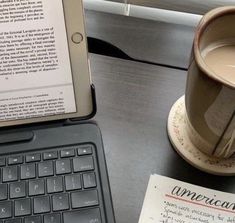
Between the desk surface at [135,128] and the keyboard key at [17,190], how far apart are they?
89 mm

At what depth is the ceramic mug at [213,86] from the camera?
0.38 meters

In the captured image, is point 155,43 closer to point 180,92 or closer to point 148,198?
point 180,92

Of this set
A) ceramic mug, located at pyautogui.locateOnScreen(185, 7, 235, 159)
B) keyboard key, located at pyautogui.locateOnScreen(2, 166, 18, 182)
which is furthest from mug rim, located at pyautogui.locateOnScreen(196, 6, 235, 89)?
keyboard key, located at pyautogui.locateOnScreen(2, 166, 18, 182)

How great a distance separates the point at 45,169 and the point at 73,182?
32 mm

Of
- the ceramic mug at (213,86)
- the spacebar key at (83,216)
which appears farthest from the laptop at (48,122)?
the ceramic mug at (213,86)

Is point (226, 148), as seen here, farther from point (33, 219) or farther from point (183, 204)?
point (33, 219)

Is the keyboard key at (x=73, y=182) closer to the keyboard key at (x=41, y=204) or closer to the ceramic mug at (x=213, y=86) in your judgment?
the keyboard key at (x=41, y=204)

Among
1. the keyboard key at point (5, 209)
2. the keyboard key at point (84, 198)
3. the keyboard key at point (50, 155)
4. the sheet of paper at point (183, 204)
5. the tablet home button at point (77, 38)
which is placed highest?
the tablet home button at point (77, 38)

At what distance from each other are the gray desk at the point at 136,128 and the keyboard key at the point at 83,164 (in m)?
0.03

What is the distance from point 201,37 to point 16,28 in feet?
0.55

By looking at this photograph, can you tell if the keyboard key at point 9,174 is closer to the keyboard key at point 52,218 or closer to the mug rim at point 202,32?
the keyboard key at point 52,218

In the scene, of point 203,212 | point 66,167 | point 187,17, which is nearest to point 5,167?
point 66,167

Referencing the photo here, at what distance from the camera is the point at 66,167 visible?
45 centimetres

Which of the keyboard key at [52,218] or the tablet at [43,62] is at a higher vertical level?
the tablet at [43,62]
